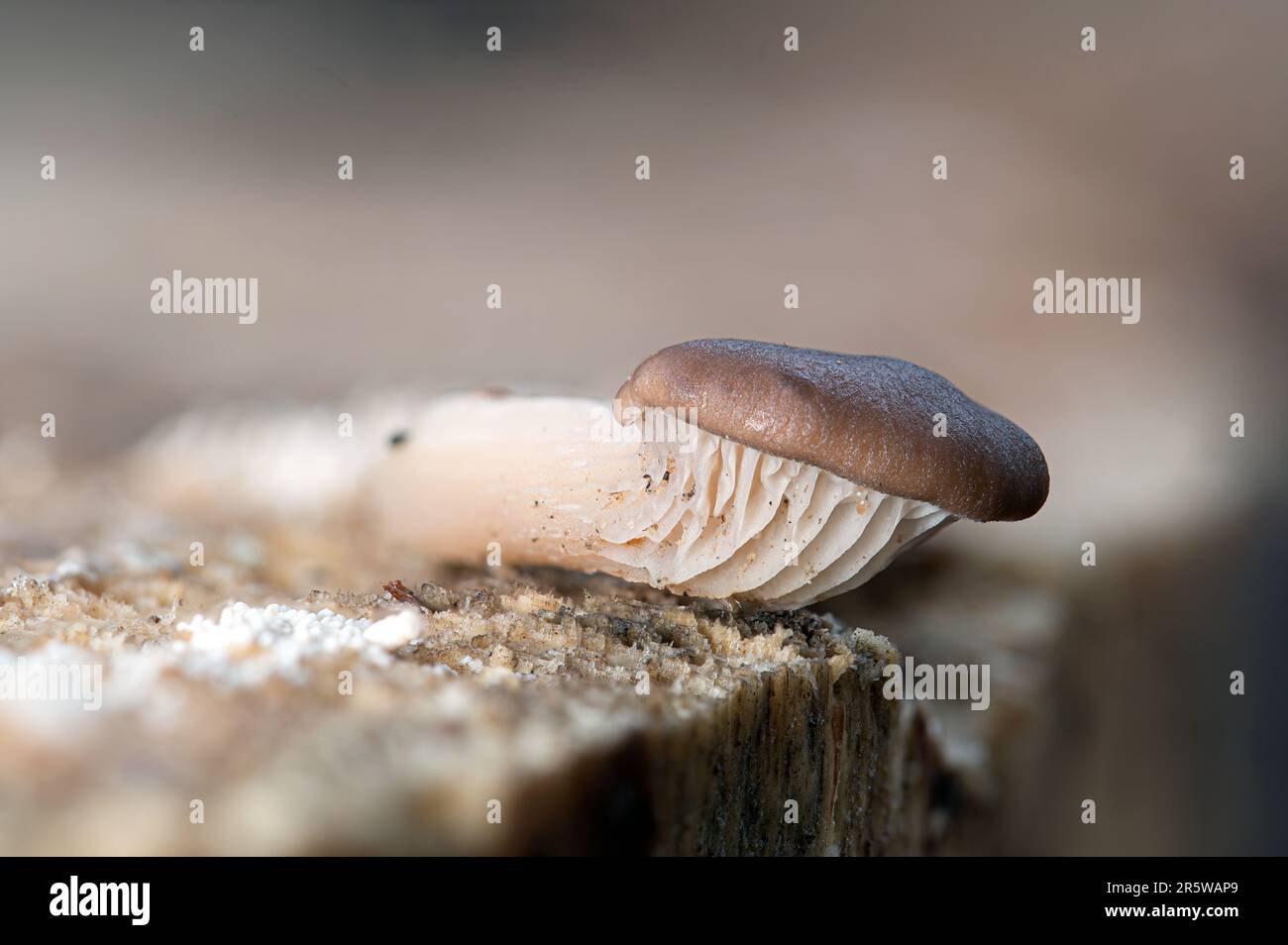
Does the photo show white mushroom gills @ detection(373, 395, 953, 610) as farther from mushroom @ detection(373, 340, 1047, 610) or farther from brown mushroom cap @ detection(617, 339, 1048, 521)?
brown mushroom cap @ detection(617, 339, 1048, 521)

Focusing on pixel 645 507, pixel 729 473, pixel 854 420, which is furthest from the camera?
pixel 645 507

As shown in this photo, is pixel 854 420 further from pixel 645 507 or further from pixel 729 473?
pixel 645 507

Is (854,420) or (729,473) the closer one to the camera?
(854,420)

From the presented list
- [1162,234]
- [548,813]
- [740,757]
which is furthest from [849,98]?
[548,813]

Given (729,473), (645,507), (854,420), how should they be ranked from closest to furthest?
(854,420)
(729,473)
(645,507)

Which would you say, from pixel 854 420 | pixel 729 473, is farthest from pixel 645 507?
pixel 854 420

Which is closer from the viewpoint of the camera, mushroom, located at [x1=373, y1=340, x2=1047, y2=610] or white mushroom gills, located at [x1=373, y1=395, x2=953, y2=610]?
mushroom, located at [x1=373, y1=340, x2=1047, y2=610]

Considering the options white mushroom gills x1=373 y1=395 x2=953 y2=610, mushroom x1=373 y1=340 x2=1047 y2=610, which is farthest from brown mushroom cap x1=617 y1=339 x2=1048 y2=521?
white mushroom gills x1=373 y1=395 x2=953 y2=610
